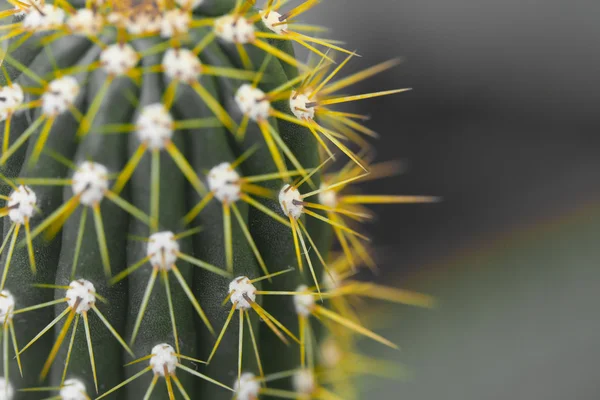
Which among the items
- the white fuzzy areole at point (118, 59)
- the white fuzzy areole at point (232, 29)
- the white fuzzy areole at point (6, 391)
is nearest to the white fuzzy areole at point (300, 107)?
the white fuzzy areole at point (232, 29)

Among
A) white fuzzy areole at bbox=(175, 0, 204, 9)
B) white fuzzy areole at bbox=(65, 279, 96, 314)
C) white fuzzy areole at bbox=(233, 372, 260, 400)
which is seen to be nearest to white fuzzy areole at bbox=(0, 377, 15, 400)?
white fuzzy areole at bbox=(65, 279, 96, 314)

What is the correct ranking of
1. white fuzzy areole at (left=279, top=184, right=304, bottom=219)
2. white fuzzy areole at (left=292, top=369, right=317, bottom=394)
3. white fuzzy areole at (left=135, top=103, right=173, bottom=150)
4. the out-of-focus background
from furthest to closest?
the out-of-focus background
white fuzzy areole at (left=292, top=369, right=317, bottom=394)
white fuzzy areole at (left=279, top=184, right=304, bottom=219)
white fuzzy areole at (left=135, top=103, right=173, bottom=150)

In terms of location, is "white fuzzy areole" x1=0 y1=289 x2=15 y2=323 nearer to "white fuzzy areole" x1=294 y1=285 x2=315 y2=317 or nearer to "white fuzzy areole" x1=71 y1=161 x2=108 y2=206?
"white fuzzy areole" x1=71 y1=161 x2=108 y2=206

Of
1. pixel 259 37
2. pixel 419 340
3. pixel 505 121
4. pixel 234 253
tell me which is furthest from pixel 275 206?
pixel 505 121

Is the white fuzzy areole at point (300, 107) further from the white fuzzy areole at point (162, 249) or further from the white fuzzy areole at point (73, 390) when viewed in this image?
the white fuzzy areole at point (73, 390)

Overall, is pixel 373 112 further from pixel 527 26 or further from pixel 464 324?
pixel 464 324

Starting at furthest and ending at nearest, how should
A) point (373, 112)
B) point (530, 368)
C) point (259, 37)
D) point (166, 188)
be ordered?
point (373, 112) → point (530, 368) → point (259, 37) → point (166, 188)

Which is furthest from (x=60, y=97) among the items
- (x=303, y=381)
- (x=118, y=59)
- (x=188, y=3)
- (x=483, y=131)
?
(x=483, y=131)
